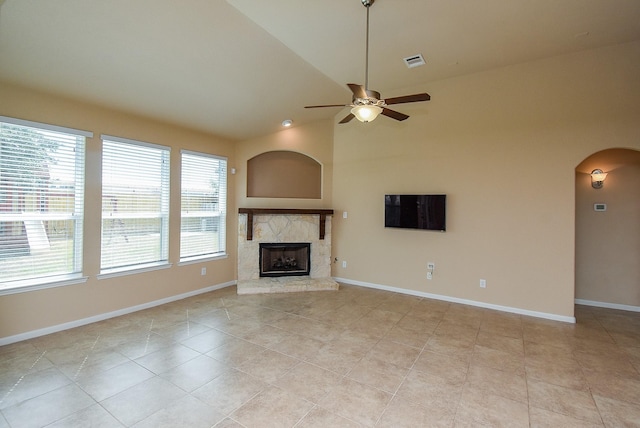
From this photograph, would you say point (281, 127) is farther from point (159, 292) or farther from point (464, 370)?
point (464, 370)

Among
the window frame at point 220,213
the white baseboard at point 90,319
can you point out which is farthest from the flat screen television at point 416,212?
the white baseboard at point 90,319

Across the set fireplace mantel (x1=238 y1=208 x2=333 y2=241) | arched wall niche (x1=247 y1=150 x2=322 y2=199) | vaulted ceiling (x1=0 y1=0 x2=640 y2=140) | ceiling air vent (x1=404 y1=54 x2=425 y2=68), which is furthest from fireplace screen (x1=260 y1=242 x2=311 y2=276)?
ceiling air vent (x1=404 y1=54 x2=425 y2=68)

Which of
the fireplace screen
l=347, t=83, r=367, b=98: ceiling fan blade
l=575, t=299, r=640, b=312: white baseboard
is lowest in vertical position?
l=575, t=299, r=640, b=312: white baseboard

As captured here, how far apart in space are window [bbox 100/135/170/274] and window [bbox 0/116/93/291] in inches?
11.5

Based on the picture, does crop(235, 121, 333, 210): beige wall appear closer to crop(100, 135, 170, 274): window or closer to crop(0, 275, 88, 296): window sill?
crop(100, 135, 170, 274): window

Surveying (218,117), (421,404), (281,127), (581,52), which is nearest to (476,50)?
(581,52)

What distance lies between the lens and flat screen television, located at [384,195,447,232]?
15.3 ft

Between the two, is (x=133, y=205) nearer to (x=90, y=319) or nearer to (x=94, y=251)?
(x=94, y=251)

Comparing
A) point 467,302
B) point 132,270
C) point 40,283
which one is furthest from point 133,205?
point 467,302

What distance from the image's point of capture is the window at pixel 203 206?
192 inches

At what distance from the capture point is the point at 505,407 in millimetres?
2227

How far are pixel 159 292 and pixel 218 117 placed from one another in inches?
114

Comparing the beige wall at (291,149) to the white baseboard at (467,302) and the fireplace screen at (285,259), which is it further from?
the white baseboard at (467,302)

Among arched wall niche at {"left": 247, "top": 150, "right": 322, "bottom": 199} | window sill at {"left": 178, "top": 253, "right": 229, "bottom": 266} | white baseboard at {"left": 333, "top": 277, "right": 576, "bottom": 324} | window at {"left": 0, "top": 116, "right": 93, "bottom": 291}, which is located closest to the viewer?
window at {"left": 0, "top": 116, "right": 93, "bottom": 291}
